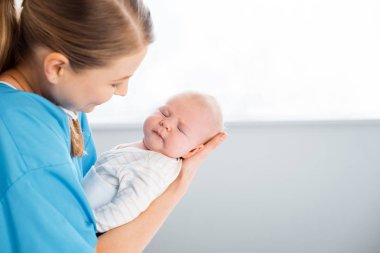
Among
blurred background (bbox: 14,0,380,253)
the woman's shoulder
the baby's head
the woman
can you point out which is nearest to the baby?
the baby's head

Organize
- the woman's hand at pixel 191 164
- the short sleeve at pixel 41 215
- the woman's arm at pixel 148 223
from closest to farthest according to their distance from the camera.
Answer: the short sleeve at pixel 41 215, the woman's arm at pixel 148 223, the woman's hand at pixel 191 164

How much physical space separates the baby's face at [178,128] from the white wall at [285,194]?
2.89ft

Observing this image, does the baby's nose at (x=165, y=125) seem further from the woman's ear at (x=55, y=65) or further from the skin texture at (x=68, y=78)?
the woman's ear at (x=55, y=65)

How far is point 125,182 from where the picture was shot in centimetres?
128

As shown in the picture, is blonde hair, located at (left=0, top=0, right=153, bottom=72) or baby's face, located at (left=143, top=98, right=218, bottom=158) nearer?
blonde hair, located at (left=0, top=0, right=153, bottom=72)

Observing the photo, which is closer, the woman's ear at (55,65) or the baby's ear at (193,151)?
the woman's ear at (55,65)

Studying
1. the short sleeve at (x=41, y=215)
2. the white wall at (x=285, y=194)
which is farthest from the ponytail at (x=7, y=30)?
the white wall at (x=285, y=194)

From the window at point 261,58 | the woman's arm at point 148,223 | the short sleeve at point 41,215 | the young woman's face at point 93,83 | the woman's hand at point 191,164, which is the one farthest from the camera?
the window at point 261,58

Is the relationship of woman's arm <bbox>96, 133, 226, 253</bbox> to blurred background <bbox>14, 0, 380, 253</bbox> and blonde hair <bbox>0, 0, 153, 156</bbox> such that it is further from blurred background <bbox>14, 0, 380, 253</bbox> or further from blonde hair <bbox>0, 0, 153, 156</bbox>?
blurred background <bbox>14, 0, 380, 253</bbox>

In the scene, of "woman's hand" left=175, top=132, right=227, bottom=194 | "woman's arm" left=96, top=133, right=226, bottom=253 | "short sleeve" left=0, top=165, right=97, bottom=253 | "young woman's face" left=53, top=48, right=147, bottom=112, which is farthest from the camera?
"woman's hand" left=175, top=132, right=227, bottom=194

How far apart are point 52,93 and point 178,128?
1.56 feet

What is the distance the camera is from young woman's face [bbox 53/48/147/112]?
98cm

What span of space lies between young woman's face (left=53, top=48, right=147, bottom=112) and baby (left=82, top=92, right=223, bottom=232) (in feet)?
0.95

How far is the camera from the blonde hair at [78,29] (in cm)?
92
